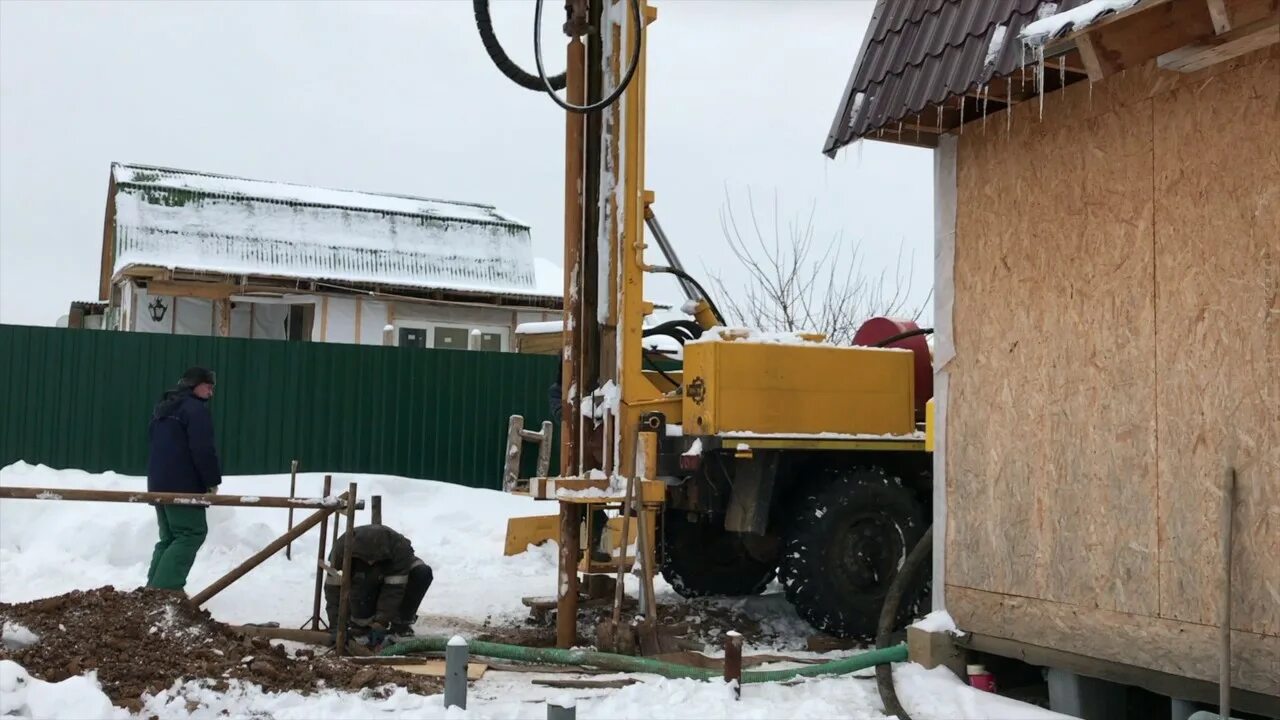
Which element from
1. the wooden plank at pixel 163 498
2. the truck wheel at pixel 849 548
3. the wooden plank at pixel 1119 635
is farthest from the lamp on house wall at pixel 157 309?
the wooden plank at pixel 1119 635

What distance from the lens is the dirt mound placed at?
18.8ft

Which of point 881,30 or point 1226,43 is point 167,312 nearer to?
point 881,30

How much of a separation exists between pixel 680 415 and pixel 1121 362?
3426 mm

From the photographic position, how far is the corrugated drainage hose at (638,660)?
6311 mm

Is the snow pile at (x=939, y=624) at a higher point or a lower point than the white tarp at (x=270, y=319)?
lower

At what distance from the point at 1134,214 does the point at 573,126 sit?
401 centimetres

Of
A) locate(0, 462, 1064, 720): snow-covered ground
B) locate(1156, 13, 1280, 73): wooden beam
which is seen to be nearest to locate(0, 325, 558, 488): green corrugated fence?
locate(0, 462, 1064, 720): snow-covered ground

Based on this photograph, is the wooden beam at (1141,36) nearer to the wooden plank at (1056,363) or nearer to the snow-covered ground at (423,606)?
the wooden plank at (1056,363)

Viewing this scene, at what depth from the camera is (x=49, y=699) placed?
5.15 meters

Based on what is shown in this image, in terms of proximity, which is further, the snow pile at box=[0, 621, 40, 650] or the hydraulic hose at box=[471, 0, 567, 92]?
the hydraulic hose at box=[471, 0, 567, 92]

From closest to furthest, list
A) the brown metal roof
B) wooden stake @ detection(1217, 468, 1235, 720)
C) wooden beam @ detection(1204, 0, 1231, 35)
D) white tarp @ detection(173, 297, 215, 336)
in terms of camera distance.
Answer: wooden beam @ detection(1204, 0, 1231, 35) < wooden stake @ detection(1217, 468, 1235, 720) < the brown metal roof < white tarp @ detection(173, 297, 215, 336)

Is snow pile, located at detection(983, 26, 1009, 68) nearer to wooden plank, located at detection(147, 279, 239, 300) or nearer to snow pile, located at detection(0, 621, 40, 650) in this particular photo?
snow pile, located at detection(0, 621, 40, 650)

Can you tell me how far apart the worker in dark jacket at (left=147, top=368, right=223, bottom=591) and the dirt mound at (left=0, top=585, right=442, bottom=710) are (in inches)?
54.3

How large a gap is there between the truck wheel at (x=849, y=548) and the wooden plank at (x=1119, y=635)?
6.10 feet
